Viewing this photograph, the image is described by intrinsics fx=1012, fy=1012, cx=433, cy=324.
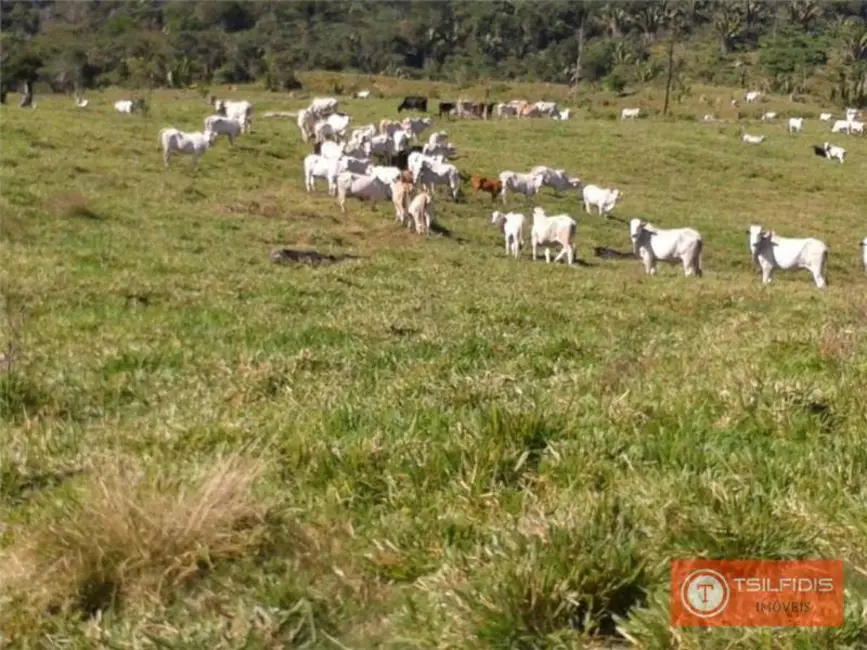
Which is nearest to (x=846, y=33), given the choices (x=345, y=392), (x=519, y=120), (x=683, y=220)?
(x=519, y=120)

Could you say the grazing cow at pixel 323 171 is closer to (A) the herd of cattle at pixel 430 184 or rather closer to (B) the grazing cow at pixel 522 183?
(A) the herd of cattle at pixel 430 184

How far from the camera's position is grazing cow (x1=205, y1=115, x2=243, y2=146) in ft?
107

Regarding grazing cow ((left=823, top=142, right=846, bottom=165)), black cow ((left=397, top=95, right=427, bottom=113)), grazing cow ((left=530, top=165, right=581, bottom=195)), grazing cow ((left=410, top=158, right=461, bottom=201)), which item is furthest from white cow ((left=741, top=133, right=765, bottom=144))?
grazing cow ((left=410, top=158, right=461, bottom=201))

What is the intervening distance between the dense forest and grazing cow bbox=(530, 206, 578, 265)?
47808 millimetres

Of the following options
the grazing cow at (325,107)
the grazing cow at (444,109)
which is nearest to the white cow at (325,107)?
the grazing cow at (325,107)

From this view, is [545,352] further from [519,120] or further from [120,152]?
[519,120]

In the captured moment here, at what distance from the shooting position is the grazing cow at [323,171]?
27000mm

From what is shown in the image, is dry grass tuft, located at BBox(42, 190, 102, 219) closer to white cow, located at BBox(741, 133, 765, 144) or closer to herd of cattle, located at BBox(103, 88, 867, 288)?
herd of cattle, located at BBox(103, 88, 867, 288)

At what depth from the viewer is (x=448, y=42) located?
471 ft

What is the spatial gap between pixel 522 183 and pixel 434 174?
127 inches

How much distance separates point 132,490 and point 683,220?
26.5m

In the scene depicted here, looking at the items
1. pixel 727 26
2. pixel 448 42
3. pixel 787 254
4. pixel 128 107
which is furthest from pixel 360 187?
pixel 448 42

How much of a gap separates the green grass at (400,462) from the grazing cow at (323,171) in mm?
13996

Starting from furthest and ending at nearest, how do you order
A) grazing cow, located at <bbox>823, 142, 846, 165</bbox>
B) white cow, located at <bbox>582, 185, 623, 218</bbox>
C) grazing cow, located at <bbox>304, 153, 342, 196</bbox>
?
grazing cow, located at <bbox>823, 142, 846, 165</bbox> → white cow, located at <bbox>582, 185, 623, 218</bbox> → grazing cow, located at <bbox>304, 153, 342, 196</bbox>
